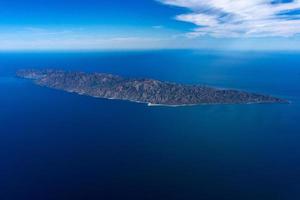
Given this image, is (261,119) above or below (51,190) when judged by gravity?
above

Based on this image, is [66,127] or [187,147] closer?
[187,147]

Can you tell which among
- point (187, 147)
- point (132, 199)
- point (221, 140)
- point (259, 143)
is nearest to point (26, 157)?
point (132, 199)

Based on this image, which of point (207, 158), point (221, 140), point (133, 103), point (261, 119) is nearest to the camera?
point (207, 158)

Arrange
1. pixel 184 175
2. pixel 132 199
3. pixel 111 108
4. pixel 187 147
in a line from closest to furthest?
pixel 132 199
pixel 184 175
pixel 187 147
pixel 111 108

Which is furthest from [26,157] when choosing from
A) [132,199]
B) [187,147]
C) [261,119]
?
[261,119]

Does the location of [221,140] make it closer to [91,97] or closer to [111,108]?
[111,108]

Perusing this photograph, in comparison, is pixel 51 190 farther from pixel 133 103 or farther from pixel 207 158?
pixel 133 103
